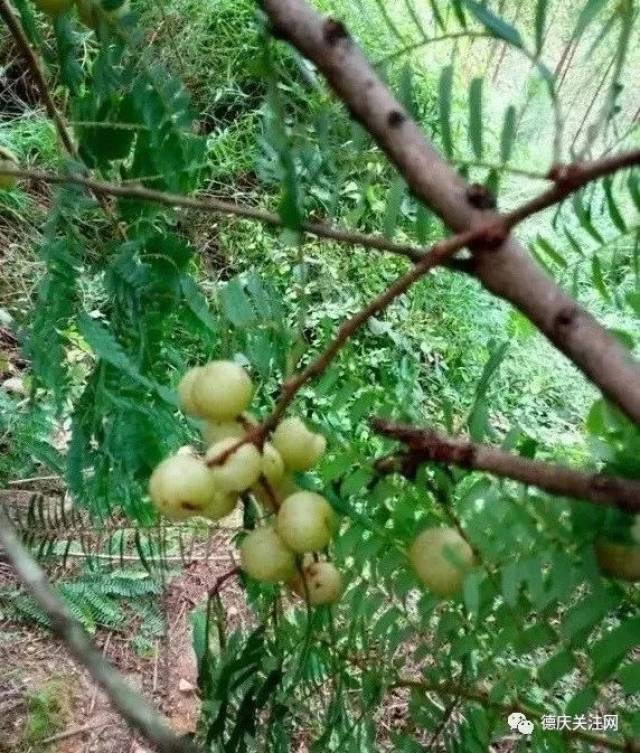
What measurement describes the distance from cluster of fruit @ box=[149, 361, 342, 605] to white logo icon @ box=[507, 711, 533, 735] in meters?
0.16

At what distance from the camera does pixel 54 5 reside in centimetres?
53

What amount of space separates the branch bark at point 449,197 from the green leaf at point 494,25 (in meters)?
0.08

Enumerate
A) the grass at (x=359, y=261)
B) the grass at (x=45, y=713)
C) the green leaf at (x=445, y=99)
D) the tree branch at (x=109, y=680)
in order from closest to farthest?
1. the tree branch at (x=109, y=680)
2. the green leaf at (x=445, y=99)
3. the grass at (x=45, y=713)
4. the grass at (x=359, y=261)

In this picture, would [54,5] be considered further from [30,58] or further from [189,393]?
[189,393]

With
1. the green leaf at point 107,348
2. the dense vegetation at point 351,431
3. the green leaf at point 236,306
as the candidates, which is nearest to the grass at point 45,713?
the dense vegetation at point 351,431

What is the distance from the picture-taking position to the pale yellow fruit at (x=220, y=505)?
0.42 m

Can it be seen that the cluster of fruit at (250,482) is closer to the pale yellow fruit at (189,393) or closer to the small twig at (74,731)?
the pale yellow fruit at (189,393)

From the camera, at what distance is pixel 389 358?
1.60 m

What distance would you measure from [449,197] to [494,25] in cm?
12

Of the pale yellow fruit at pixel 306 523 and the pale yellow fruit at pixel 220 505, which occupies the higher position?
the pale yellow fruit at pixel 220 505

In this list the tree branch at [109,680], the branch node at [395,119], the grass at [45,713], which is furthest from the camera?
the grass at [45,713]

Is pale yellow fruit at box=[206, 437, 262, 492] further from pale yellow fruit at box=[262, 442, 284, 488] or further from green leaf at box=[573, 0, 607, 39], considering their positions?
green leaf at box=[573, 0, 607, 39]

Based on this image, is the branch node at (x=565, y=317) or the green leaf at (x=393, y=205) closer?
the branch node at (x=565, y=317)

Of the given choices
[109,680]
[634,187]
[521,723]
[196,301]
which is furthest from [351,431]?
[109,680]
